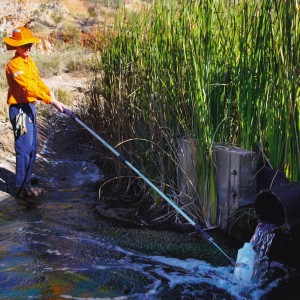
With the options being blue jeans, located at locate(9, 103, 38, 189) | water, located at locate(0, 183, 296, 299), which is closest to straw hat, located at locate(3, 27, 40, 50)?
blue jeans, located at locate(9, 103, 38, 189)

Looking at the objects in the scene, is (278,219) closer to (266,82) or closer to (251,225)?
(251,225)

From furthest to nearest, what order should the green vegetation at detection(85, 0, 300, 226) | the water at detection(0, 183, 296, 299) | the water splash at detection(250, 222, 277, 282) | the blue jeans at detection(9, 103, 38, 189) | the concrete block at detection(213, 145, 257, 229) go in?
the blue jeans at detection(9, 103, 38, 189)
the concrete block at detection(213, 145, 257, 229)
the green vegetation at detection(85, 0, 300, 226)
the water splash at detection(250, 222, 277, 282)
the water at detection(0, 183, 296, 299)

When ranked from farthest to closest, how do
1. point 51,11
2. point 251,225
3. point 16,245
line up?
point 51,11 < point 16,245 < point 251,225

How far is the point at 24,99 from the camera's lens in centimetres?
536

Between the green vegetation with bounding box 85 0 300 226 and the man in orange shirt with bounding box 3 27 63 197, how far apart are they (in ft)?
2.99

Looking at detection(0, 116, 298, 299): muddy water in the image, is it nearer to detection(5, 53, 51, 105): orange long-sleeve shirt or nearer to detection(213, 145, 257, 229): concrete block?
detection(213, 145, 257, 229): concrete block

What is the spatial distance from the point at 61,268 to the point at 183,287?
2.95 ft

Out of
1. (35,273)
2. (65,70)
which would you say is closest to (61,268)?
(35,273)

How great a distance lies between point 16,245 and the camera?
4.11m

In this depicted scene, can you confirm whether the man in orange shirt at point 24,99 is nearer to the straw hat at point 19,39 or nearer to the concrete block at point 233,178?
the straw hat at point 19,39

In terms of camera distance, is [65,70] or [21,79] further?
[65,70]

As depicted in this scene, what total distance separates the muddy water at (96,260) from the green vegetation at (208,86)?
53 cm

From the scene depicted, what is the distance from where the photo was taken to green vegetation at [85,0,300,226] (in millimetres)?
3545

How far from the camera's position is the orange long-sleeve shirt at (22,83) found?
523 centimetres
